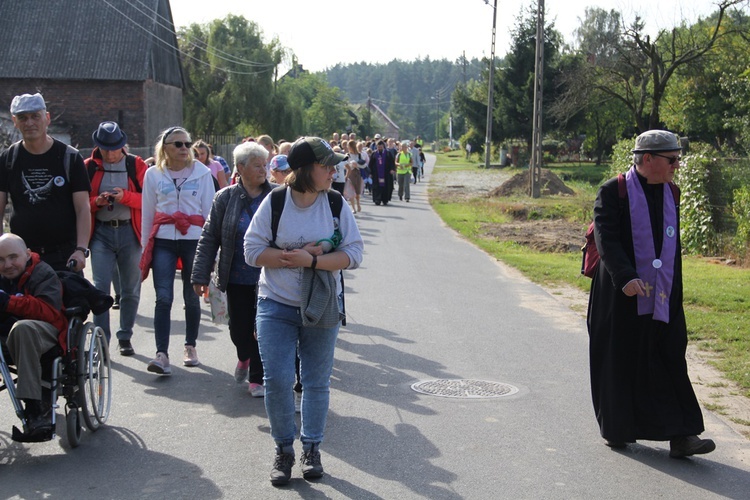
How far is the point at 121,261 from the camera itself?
27.3ft

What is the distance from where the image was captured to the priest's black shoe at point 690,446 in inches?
224

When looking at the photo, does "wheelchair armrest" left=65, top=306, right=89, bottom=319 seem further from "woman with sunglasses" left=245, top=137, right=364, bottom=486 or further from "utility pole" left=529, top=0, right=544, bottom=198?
"utility pole" left=529, top=0, right=544, bottom=198

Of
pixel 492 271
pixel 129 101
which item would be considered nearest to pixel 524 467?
pixel 492 271

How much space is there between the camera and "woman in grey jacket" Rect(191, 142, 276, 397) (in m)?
6.90

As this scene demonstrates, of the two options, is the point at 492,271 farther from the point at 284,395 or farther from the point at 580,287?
the point at 284,395

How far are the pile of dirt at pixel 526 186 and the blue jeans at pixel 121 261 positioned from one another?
88.4 ft

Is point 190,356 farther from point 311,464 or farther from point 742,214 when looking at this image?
point 742,214

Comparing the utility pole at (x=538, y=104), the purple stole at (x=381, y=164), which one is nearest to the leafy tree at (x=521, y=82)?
the utility pole at (x=538, y=104)

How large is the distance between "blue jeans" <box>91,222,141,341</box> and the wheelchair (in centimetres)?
198

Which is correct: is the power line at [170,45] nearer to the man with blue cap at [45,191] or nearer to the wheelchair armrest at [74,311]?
the man with blue cap at [45,191]

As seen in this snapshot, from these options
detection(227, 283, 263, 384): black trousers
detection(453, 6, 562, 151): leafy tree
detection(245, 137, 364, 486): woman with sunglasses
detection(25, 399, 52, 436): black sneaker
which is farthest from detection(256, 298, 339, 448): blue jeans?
detection(453, 6, 562, 151): leafy tree

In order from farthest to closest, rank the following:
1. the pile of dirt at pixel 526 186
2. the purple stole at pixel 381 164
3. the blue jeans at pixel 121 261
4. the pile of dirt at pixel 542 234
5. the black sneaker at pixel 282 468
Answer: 1. the pile of dirt at pixel 526 186
2. the purple stole at pixel 381 164
3. the pile of dirt at pixel 542 234
4. the blue jeans at pixel 121 261
5. the black sneaker at pixel 282 468

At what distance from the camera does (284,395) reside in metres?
5.31

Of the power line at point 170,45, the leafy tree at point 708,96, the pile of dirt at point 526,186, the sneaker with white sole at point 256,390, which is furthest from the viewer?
the power line at point 170,45
